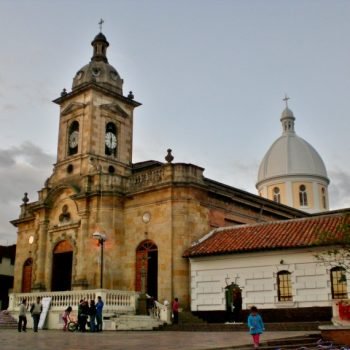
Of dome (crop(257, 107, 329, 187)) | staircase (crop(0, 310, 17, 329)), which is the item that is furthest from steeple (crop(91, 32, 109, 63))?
dome (crop(257, 107, 329, 187))

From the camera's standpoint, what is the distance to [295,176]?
205ft

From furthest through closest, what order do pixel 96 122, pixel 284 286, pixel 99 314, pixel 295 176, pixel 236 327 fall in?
pixel 295 176
pixel 96 122
pixel 284 286
pixel 99 314
pixel 236 327

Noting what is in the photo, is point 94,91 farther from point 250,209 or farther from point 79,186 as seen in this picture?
point 250,209

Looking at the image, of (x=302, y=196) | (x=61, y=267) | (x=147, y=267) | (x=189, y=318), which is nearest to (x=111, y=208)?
(x=147, y=267)

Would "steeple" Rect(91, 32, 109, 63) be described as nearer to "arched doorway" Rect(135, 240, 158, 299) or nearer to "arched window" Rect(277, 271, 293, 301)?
"arched doorway" Rect(135, 240, 158, 299)

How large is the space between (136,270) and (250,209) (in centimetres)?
1028

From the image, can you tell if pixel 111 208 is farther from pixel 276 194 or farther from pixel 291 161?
pixel 291 161

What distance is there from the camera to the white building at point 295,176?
Result: 62000 mm

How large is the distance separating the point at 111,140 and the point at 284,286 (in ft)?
58.8

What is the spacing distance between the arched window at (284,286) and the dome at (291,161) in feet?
112

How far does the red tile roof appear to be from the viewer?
97.9ft

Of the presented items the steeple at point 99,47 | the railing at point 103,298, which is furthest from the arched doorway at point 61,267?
the steeple at point 99,47

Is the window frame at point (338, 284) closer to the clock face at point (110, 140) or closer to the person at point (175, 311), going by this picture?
the person at point (175, 311)

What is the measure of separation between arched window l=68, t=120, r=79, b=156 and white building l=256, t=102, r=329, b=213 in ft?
96.5
